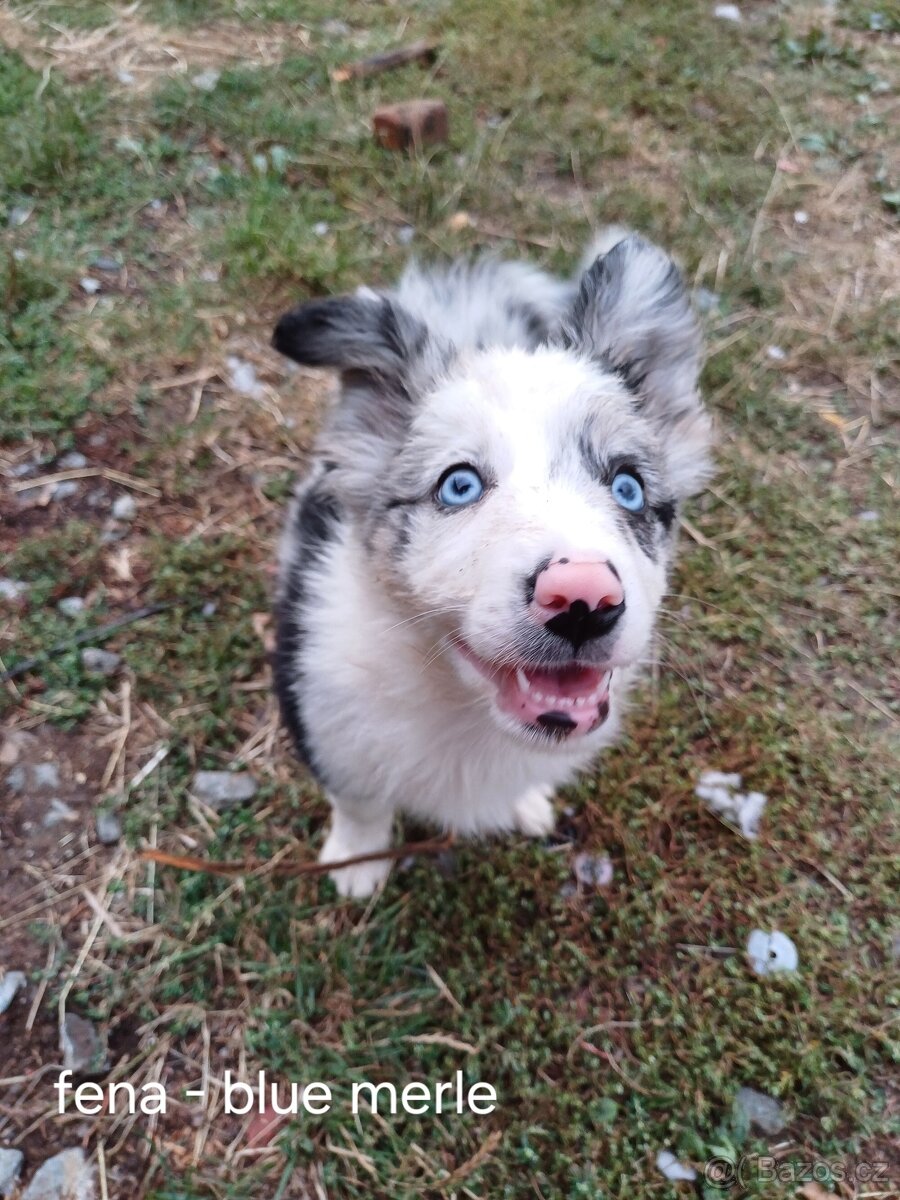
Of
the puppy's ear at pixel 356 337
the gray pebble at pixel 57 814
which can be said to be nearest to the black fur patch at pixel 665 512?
the puppy's ear at pixel 356 337

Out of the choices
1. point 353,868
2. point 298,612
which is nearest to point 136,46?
point 298,612

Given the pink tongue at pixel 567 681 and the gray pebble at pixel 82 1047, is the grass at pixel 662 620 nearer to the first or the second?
the gray pebble at pixel 82 1047

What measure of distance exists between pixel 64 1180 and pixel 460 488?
1.96m

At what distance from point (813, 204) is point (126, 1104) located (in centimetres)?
498

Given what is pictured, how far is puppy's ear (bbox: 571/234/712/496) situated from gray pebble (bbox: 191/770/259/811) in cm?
162

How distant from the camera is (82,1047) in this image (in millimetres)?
2281

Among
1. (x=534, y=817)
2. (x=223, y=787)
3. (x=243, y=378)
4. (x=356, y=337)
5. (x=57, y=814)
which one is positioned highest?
(x=356, y=337)

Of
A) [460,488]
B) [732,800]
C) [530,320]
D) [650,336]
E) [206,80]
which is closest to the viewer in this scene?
[460,488]

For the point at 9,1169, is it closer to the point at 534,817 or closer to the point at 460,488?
the point at 534,817

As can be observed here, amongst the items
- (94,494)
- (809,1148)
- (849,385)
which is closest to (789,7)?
(849,385)

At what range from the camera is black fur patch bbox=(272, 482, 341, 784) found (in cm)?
230

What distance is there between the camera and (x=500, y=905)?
2561 millimetres

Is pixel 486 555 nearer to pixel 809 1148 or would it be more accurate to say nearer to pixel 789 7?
pixel 809 1148

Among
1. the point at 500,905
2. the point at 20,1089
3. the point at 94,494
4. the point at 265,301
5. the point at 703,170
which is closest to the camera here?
the point at 20,1089
